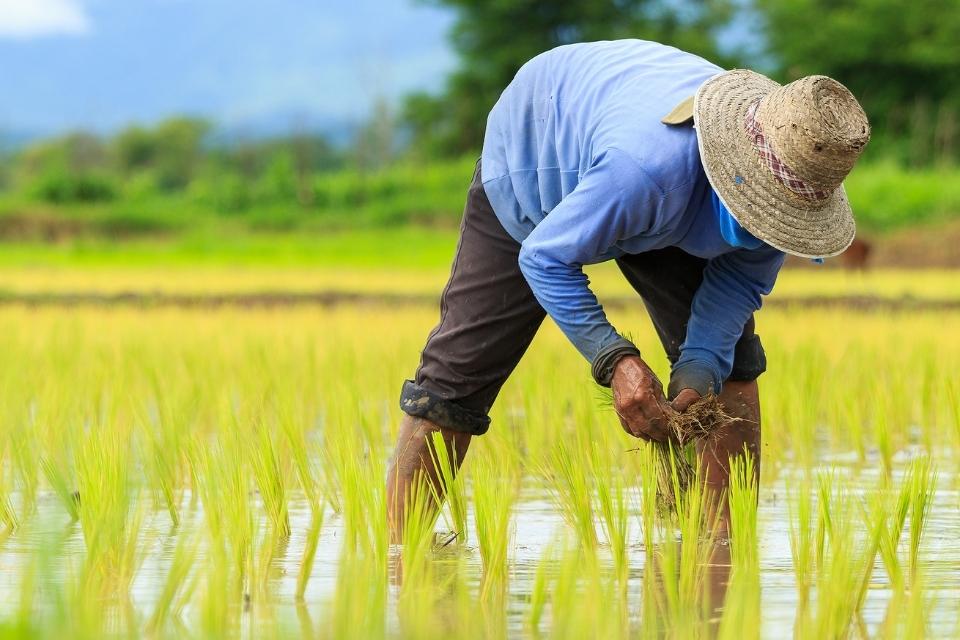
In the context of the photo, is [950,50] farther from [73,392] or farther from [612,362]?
[612,362]

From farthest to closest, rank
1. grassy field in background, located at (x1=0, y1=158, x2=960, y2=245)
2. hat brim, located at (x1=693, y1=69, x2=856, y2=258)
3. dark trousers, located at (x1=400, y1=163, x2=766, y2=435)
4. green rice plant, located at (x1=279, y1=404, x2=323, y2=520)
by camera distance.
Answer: grassy field in background, located at (x1=0, y1=158, x2=960, y2=245)
green rice plant, located at (x1=279, y1=404, x2=323, y2=520)
dark trousers, located at (x1=400, y1=163, x2=766, y2=435)
hat brim, located at (x1=693, y1=69, x2=856, y2=258)

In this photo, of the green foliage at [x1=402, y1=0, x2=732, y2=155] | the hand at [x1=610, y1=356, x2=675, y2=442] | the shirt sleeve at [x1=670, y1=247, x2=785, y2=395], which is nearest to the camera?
the hand at [x1=610, y1=356, x2=675, y2=442]

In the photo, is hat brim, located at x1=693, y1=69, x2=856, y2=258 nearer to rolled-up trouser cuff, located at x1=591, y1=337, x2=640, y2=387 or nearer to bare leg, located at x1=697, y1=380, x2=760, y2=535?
rolled-up trouser cuff, located at x1=591, y1=337, x2=640, y2=387

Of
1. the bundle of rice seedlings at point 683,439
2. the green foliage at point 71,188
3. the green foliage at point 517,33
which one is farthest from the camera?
the green foliage at point 517,33

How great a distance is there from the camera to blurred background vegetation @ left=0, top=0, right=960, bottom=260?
19.1m

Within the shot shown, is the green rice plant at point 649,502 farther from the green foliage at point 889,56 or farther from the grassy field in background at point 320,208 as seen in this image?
the green foliage at point 889,56

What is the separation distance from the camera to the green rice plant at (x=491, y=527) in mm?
2367

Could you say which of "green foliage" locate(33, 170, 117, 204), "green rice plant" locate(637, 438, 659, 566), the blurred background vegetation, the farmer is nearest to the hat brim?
the farmer

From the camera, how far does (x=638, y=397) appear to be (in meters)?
2.47

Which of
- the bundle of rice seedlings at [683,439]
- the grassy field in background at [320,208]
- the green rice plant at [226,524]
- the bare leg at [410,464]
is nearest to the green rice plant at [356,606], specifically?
the green rice plant at [226,524]

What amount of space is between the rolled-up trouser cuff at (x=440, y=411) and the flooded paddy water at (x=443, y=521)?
0.39ft

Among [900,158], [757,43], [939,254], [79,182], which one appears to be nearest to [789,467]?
[939,254]

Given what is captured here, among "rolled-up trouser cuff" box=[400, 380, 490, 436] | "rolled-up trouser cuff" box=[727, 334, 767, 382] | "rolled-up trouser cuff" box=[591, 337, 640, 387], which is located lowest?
"rolled-up trouser cuff" box=[400, 380, 490, 436]

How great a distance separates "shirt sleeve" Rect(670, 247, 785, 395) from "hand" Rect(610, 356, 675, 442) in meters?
0.21
